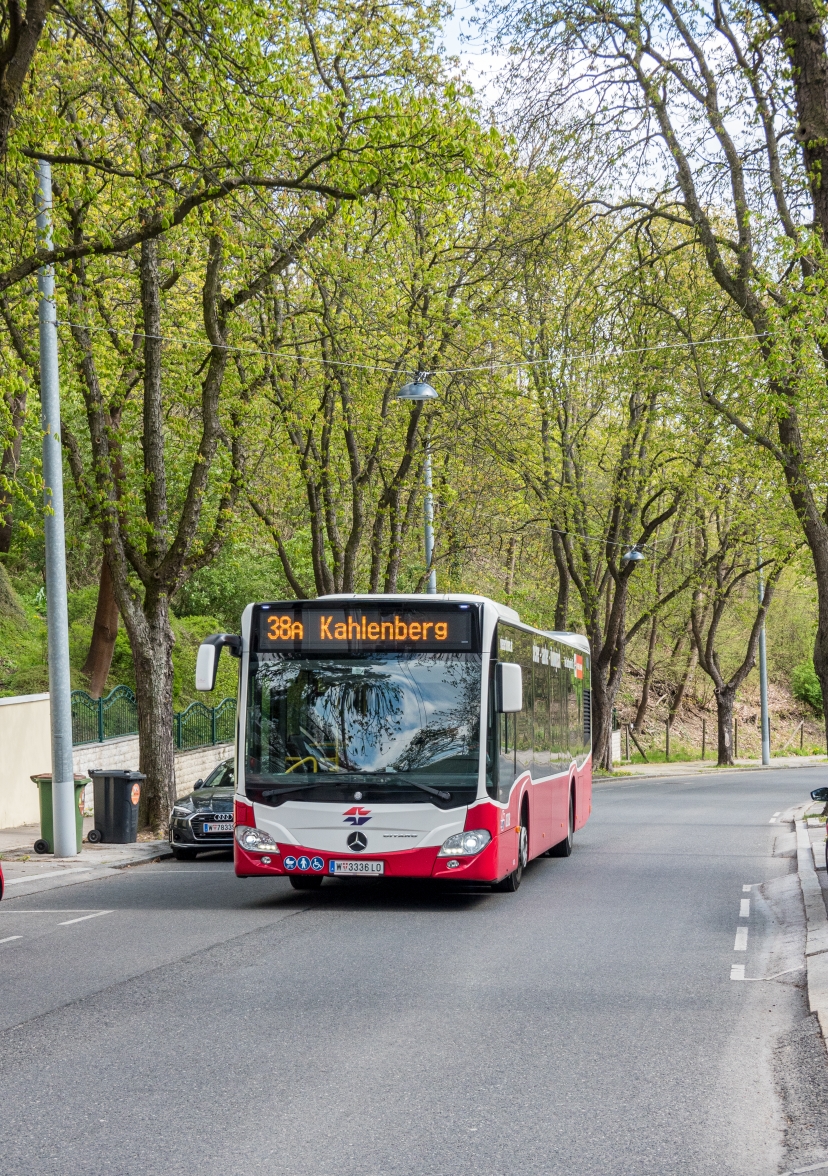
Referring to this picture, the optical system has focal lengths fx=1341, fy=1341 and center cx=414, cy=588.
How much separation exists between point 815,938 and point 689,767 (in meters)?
41.6

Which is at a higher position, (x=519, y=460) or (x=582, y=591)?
(x=519, y=460)

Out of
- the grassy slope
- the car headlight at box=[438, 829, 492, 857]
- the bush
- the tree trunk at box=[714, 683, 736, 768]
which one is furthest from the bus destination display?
the bush

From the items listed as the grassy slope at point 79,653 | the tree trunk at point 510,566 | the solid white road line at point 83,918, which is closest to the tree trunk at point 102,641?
the grassy slope at point 79,653

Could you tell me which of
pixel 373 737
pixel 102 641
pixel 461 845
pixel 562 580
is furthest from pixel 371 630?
pixel 562 580

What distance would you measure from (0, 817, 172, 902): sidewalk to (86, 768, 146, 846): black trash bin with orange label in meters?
0.19

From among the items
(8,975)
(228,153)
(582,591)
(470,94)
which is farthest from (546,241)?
(582,591)

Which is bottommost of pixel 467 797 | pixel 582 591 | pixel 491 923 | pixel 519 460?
pixel 491 923

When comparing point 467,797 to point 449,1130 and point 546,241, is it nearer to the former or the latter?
point 449,1130

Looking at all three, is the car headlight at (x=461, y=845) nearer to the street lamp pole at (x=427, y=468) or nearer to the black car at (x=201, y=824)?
the black car at (x=201, y=824)

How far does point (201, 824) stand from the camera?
707 inches

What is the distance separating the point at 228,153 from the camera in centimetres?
1442

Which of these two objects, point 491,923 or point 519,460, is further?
point 519,460

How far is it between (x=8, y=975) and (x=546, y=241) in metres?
14.8

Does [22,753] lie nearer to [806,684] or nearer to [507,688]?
[507,688]
